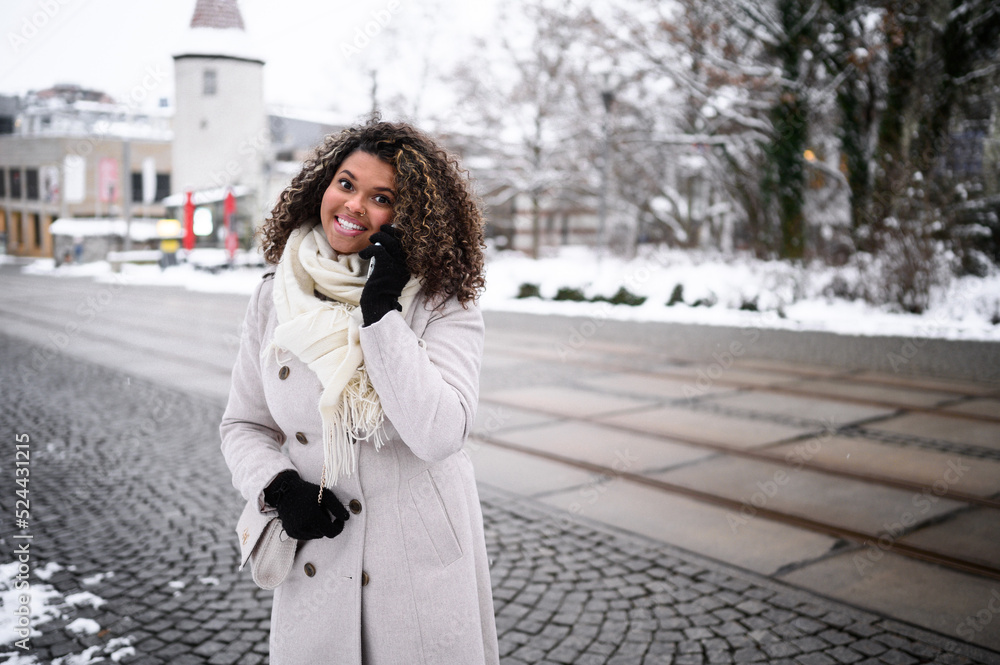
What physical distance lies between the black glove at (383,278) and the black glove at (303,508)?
1.42 ft

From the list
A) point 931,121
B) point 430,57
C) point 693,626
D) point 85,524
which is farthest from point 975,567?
point 430,57

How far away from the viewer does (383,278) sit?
1.78m

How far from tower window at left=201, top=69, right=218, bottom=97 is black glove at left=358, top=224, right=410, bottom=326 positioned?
37.3 metres

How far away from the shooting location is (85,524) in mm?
4605

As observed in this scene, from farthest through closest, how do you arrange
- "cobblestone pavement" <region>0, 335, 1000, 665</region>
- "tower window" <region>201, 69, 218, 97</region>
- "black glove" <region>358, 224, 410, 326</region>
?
"tower window" <region>201, 69, 218, 97</region> < "cobblestone pavement" <region>0, 335, 1000, 665</region> < "black glove" <region>358, 224, 410, 326</region>

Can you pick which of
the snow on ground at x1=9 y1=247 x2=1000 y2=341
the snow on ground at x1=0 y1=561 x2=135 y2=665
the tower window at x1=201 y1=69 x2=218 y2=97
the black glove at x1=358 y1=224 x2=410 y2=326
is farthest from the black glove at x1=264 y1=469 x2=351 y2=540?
the tower window at x1=201 y1=69 x2=218 y2=97

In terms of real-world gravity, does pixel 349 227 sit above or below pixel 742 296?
above

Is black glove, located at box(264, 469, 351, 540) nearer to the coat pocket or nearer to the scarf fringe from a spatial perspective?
the scarf fringe

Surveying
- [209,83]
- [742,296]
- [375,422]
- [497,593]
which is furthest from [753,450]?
[209,83]

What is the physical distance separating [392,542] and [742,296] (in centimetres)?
1110

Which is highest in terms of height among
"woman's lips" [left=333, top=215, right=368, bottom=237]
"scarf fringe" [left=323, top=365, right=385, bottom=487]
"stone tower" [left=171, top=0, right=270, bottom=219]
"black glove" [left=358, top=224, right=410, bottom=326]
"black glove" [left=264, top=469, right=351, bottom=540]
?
"stone tower" [left=171, top=0, right=270, bottom=219]

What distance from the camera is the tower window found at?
35281mm

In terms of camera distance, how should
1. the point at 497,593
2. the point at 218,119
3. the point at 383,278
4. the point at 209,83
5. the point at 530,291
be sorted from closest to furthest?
the point at 383,278 < the point at 497,593 < the point at 530,291 < the point at 209,83 < the point at 218,119

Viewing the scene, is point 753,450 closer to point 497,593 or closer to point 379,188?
point 497,593
